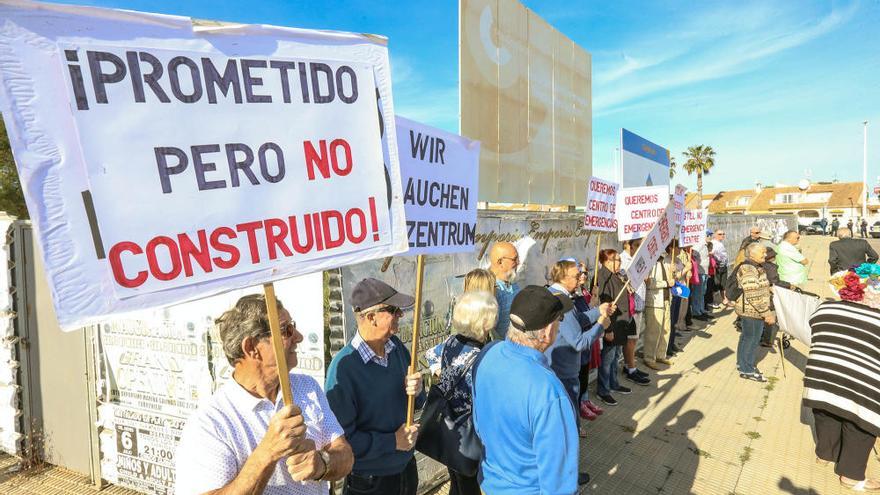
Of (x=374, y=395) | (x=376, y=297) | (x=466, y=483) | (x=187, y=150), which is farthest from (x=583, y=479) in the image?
(x=187, y=150)

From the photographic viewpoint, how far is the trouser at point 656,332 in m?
7.73

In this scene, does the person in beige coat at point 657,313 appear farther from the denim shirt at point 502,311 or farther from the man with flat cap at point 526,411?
the man with flat cap at point 526,411

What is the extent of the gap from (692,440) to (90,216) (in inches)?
231

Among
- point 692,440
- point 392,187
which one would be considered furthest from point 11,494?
point 692,440

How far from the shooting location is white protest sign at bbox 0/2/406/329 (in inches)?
47.9

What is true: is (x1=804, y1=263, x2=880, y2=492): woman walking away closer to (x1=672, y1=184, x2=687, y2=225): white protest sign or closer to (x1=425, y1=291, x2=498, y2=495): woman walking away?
(x1=672, y1=184, x2=687, y2=225): white protest sign

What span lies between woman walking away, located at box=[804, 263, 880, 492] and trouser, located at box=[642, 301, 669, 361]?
342 centimetres

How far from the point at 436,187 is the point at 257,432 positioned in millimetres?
1913

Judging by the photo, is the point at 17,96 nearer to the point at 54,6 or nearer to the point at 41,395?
the point at 54,6

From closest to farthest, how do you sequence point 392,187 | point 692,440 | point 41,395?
1. point 392,187
2. point 41,395
3. point 692,440

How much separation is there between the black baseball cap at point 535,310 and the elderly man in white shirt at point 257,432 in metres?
0.98

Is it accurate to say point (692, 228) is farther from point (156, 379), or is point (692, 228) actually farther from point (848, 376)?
point (156, 379)

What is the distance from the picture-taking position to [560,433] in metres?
2.04

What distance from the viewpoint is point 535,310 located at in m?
2.32
